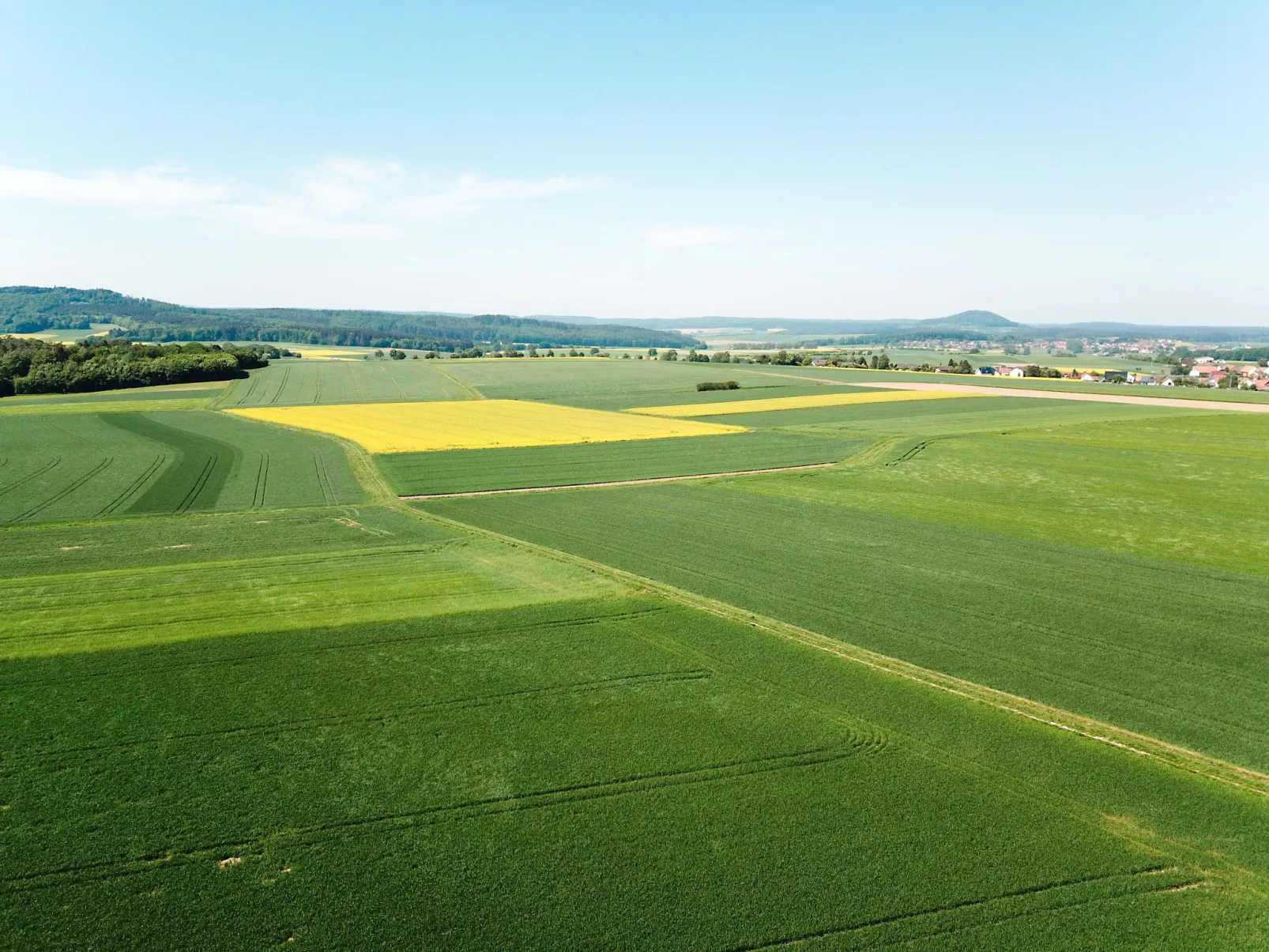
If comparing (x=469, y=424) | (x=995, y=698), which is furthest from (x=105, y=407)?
(x=995, y=698)

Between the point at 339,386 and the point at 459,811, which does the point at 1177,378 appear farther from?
the point at 459,811

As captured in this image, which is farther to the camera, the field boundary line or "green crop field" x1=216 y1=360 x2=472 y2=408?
the field boundary line

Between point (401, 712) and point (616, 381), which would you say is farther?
point (616, 381)

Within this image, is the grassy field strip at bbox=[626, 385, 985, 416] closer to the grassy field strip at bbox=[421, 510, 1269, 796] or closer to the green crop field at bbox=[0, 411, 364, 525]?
the green crop field at bbox=[0, 411, 364, 525]

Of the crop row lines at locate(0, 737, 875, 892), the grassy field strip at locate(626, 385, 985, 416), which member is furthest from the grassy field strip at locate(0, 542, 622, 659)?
the grassy field strip at locate(626, 385, 985, 416)

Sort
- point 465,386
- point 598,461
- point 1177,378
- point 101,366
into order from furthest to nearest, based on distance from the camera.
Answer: point 1177,378 → point 465,386 → point 101,366 → point 598,461

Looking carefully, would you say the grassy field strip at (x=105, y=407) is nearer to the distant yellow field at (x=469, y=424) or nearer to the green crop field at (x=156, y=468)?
the green crop field at (x=156, y=468)

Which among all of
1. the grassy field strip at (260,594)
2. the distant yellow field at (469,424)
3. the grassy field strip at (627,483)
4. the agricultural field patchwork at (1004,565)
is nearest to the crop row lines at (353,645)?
the grassy field strip at (260,594)
